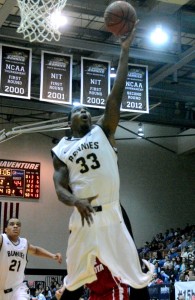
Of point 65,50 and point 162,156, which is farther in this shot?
point 162,156

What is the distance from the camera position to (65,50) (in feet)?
58.8

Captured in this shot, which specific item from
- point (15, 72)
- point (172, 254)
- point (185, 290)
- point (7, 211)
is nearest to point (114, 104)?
point (185, 290)

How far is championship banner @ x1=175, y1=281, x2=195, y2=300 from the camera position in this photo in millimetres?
12445

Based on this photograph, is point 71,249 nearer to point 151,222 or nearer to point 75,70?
point 75,70

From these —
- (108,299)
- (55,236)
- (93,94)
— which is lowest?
(108,299)

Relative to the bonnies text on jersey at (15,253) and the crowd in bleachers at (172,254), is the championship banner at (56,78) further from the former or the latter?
the bonnies text on jersey at (15,253)

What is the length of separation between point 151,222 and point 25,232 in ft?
19.0

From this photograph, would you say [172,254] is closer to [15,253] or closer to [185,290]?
[185,290]

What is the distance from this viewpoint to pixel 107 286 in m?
3.89

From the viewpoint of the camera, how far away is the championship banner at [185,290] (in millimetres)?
12445

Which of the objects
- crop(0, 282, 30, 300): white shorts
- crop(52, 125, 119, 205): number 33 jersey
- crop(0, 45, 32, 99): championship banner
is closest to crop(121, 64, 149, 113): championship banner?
crop(0, 45, 32, 99): championship banner

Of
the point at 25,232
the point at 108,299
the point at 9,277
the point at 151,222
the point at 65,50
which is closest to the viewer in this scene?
the point at 108,299

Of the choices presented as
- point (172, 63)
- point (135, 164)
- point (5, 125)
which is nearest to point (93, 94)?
point (172, 63)

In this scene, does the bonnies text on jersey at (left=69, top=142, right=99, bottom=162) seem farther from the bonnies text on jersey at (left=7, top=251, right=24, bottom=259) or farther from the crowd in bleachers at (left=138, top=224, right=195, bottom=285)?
the crowd in bleachers at (left=138, top=224, right=195, bottom=285)
